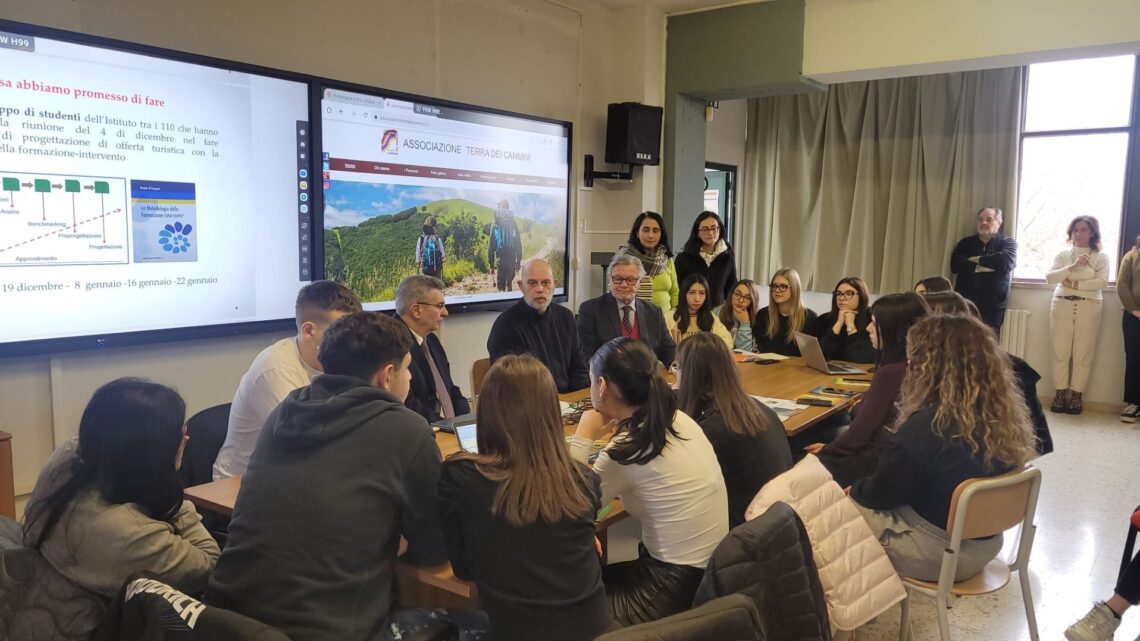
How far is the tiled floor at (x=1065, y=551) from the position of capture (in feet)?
9.52

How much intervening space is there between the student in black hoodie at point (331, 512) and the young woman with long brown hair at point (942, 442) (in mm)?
1453

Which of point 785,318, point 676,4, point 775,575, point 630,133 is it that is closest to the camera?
point 775,575

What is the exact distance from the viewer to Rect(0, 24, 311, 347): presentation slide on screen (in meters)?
3.02

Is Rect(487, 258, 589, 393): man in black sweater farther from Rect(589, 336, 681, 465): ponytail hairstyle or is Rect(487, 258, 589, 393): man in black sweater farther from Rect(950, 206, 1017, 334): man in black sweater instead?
Rect(950, 206, 1017, 334): man in black sweater

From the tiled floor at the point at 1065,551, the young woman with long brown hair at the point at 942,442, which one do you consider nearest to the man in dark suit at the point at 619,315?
the tiled floor at the point at 1065,551

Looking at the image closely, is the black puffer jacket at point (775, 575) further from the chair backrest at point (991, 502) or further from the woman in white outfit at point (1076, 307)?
the woman in white outfit at point (1076, 307)

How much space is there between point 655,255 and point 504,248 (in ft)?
3.30

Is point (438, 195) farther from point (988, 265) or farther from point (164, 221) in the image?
point (988, 265)

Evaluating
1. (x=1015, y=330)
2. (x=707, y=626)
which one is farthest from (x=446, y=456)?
(x=1015, y=330)

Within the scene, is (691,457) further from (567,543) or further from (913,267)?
(913,267)

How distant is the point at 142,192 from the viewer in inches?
132

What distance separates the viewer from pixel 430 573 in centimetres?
183

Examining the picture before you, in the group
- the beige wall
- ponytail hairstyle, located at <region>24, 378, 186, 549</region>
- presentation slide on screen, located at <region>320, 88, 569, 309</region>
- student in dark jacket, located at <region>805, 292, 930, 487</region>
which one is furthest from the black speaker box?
ponytail hairstyle, located at <region>24, 378, 186, 549</region>

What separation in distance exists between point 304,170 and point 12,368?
5.09 ft
